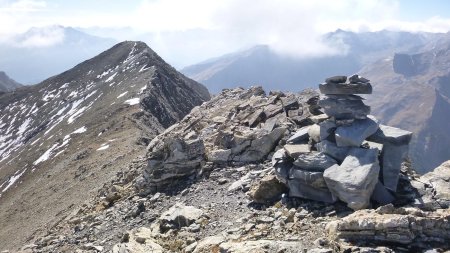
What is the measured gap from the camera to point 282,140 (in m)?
31.6

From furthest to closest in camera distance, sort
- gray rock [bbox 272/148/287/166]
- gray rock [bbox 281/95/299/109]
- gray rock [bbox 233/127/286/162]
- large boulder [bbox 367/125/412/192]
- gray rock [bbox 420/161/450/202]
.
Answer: gray rock [bbox 281/95/299/109], gray rock [bbox 233/127/286/162], gray rock [bbox 272/148/287/166], large boulder [bbox 367/125/412/192], gray rock [bbox 420/161/450/202]

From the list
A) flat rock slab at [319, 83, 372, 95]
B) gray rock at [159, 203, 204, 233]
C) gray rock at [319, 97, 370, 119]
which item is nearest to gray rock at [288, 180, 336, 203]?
gray rock at [319, 97, 370, 119]

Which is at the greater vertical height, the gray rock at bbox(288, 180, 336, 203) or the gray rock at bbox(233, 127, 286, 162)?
the gray rock at bbox(233, 127, 286, 162)

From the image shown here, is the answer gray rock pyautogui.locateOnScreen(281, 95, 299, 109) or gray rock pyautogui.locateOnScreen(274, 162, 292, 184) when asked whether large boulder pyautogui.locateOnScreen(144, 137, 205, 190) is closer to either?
gray rock pyautogui.locateOnScreen(281, 95, 299, 109)

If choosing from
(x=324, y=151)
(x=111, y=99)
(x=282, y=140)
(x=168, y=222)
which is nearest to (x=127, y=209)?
(x=168, y=222)

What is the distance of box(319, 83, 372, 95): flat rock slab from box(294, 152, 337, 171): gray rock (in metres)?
4.12

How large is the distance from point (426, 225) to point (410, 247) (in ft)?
4.07

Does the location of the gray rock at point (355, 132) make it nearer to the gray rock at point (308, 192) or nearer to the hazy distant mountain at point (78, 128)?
the gray rock at point (308, 192)

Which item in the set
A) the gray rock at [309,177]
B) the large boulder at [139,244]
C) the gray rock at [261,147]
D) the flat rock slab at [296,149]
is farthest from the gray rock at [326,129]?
the large boulder at [139,244]

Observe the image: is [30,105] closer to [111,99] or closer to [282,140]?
[111,99]

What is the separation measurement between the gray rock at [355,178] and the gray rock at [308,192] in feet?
2.01

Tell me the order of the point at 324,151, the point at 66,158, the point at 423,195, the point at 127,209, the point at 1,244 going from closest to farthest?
the point at 423,195, the point at 324,151, the point at 127,209, the point at 1,244, the point at 66,158

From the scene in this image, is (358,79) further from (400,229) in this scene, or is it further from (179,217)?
(179,217)

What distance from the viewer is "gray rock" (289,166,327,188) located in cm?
2280
